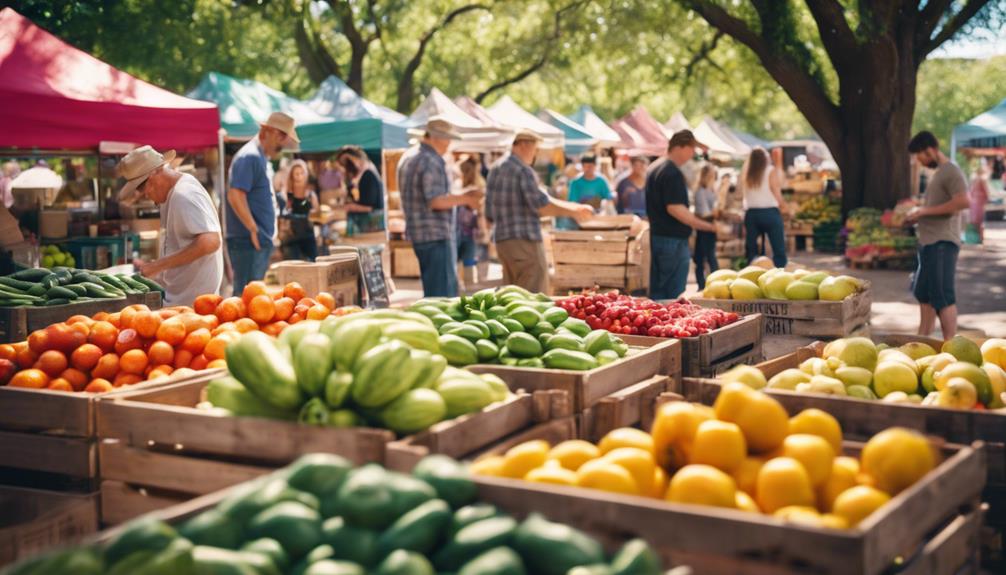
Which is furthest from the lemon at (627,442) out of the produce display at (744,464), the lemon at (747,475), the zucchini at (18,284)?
the zucchini at (18,284)

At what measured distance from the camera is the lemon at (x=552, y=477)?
3.07m

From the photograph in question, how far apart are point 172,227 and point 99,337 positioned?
2065 millimetres

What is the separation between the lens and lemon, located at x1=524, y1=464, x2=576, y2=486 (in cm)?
307

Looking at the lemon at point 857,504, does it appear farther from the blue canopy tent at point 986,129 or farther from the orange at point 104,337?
the blue canopy tent at point 986,129

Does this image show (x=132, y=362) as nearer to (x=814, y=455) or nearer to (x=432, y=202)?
(x=814, y=455)

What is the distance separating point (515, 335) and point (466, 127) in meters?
15.9

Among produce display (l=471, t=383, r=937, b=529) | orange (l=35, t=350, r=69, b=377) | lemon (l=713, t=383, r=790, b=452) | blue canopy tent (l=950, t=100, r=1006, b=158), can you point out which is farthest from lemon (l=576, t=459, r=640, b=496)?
blue canopy tent (l=950, t=100, r=1006, b=158)

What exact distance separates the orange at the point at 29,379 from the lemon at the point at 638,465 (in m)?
2.76

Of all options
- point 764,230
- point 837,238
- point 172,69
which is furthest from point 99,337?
point 172,69

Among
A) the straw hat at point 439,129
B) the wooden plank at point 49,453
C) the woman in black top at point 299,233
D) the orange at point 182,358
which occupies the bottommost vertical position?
the wooden plank at point 49,453

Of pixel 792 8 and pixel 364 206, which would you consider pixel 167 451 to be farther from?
pixel 792 8

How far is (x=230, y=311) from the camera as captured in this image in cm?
563

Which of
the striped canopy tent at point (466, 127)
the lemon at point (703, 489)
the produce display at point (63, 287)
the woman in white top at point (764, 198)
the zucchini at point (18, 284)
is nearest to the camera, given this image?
the lemon at point (703, 489)

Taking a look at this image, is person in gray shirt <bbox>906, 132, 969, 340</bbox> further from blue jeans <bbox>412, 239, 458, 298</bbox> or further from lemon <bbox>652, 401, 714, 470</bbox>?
lemon <bbox>652, 401, 714, 470</bbox>
